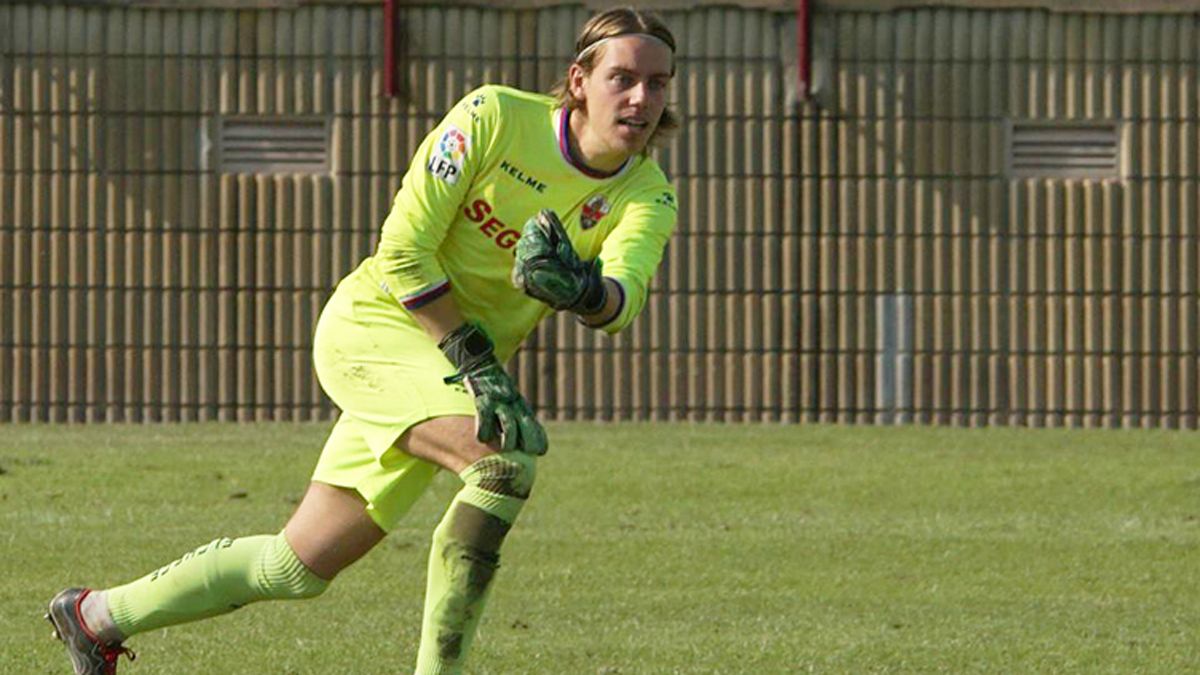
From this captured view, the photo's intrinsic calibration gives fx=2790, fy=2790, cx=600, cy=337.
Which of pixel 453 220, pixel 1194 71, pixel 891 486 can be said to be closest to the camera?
pixel 453 220

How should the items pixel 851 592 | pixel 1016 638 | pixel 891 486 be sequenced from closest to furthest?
pixel 1016 638
pixel 851 592
pixel 891 486

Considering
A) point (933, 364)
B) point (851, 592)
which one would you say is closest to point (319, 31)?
point (933, 364)

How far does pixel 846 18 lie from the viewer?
18.9 metres

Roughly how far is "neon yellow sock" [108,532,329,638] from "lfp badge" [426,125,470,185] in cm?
106

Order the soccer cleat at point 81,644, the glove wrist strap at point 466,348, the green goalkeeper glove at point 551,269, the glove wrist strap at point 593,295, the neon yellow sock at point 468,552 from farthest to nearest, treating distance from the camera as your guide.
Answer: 1. the soccer cleat at point 81,644
2. the glove wrist strap at point 466,348
3. the neon yellow sock at point 468,552
4. the glove wrist strap at point 593,295
5. the green goalkeeper glove at point 551,269

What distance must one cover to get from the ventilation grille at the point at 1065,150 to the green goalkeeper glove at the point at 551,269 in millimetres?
12705

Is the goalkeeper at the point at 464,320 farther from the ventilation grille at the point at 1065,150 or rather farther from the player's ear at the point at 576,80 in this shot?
the ventilation grille at the point at 1065,150

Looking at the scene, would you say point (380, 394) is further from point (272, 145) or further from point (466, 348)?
point (272, 145)

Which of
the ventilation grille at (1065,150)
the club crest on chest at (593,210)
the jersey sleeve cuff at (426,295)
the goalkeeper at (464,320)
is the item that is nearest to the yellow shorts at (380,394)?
the goalkeeper at (464,320)

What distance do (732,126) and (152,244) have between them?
159 inches

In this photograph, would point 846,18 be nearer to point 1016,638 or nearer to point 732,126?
point 732,126

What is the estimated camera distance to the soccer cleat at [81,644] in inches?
300

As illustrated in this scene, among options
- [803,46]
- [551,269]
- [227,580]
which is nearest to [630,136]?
[551,269]

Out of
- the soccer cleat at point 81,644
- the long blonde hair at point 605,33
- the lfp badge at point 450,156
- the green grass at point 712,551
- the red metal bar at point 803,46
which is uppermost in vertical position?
the red metal bar at point 803,46
